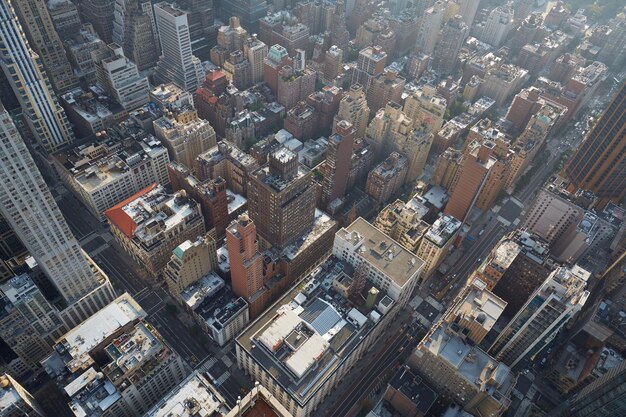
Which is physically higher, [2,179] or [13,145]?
[13,145]

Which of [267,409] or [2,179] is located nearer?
[267,409]

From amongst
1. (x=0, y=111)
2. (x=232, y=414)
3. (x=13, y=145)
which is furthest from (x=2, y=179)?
(x=232, y=414)

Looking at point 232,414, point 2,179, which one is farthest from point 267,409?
point 2,179

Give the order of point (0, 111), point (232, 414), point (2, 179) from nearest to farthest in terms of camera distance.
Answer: point (232, 414), point (0, 111), point (2, 179)

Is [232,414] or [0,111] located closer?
[232,414]

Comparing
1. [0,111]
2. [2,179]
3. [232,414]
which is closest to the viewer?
[232,414]

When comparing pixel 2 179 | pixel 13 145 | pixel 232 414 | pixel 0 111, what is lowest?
pixel 232 414

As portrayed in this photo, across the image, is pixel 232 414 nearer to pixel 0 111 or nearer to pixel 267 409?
pixel 267 409

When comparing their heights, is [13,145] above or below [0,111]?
below

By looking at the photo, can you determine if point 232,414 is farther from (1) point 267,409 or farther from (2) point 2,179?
(2) point 2,179
